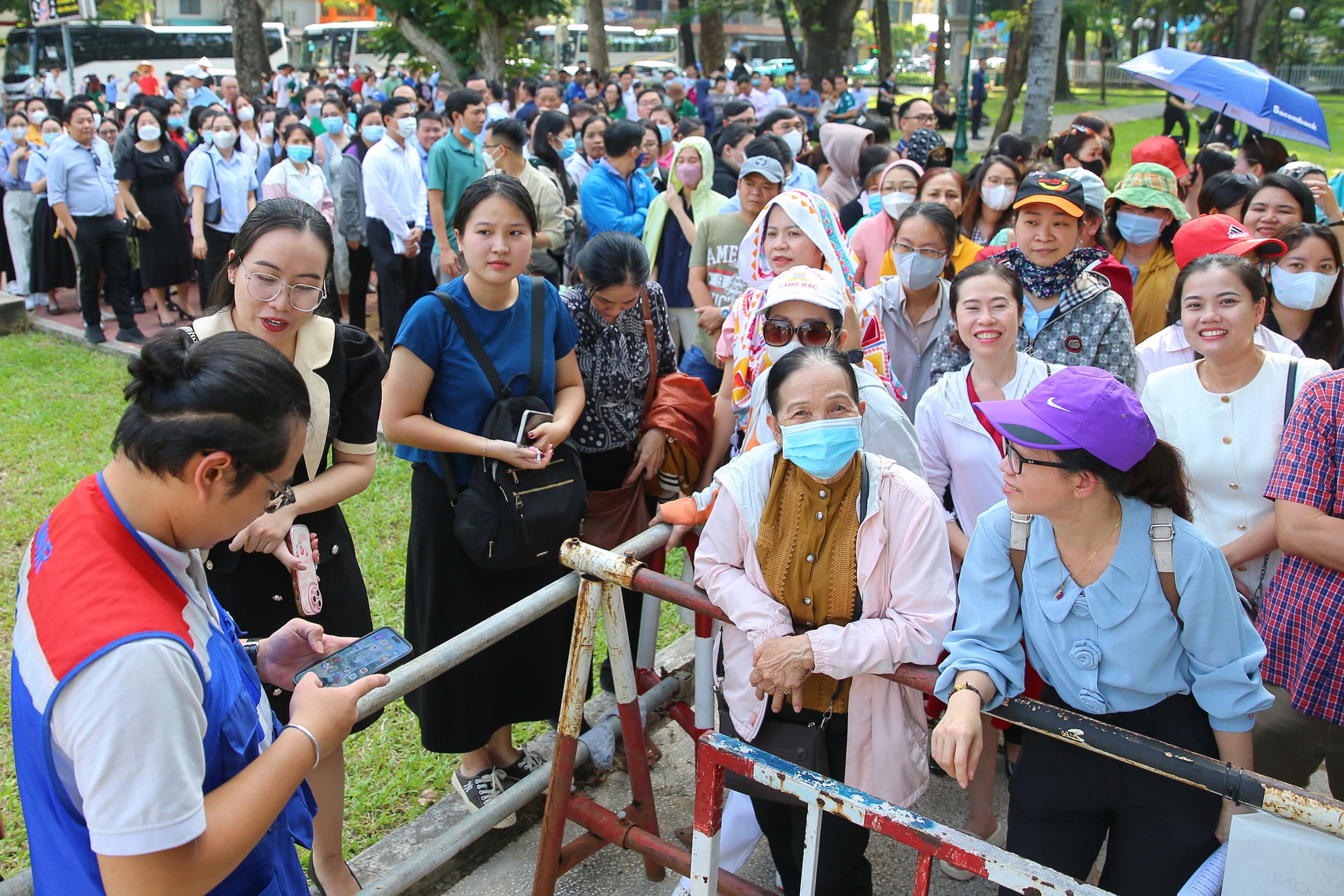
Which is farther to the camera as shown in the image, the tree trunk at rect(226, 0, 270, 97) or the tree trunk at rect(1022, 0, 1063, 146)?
the tree trunk at rect(226, 0, 270, 97)

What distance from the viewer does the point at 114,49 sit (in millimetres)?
28562

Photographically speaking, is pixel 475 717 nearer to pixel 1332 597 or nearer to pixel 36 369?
pixel 1332 597

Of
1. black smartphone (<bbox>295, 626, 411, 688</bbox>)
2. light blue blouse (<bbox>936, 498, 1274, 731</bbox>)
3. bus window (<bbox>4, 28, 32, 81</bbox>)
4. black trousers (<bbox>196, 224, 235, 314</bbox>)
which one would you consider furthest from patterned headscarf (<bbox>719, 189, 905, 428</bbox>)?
bus window (<bbox>4, 28, 32, 81</bbox>)

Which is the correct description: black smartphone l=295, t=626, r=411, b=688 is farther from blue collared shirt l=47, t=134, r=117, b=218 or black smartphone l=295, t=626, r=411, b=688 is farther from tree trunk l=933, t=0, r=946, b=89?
tree trunk l=933, t=0, r=946, b=89

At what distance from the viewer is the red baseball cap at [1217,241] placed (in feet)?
12.1

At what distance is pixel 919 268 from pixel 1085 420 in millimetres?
2088

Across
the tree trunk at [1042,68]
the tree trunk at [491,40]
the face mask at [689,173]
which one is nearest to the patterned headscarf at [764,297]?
the face mask at [689,173]

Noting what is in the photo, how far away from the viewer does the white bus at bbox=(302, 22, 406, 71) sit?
3158 cm

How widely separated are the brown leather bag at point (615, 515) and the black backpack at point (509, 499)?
47 cm

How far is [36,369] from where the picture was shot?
8.32m

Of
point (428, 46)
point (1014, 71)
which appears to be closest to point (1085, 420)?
point (428, 46)

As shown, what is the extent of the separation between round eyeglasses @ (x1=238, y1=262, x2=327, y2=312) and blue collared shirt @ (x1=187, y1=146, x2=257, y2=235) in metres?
6.67

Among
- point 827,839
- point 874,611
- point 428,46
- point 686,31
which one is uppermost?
point 686,31

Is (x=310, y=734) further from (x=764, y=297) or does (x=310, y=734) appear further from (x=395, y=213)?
(x=395, y=213)
